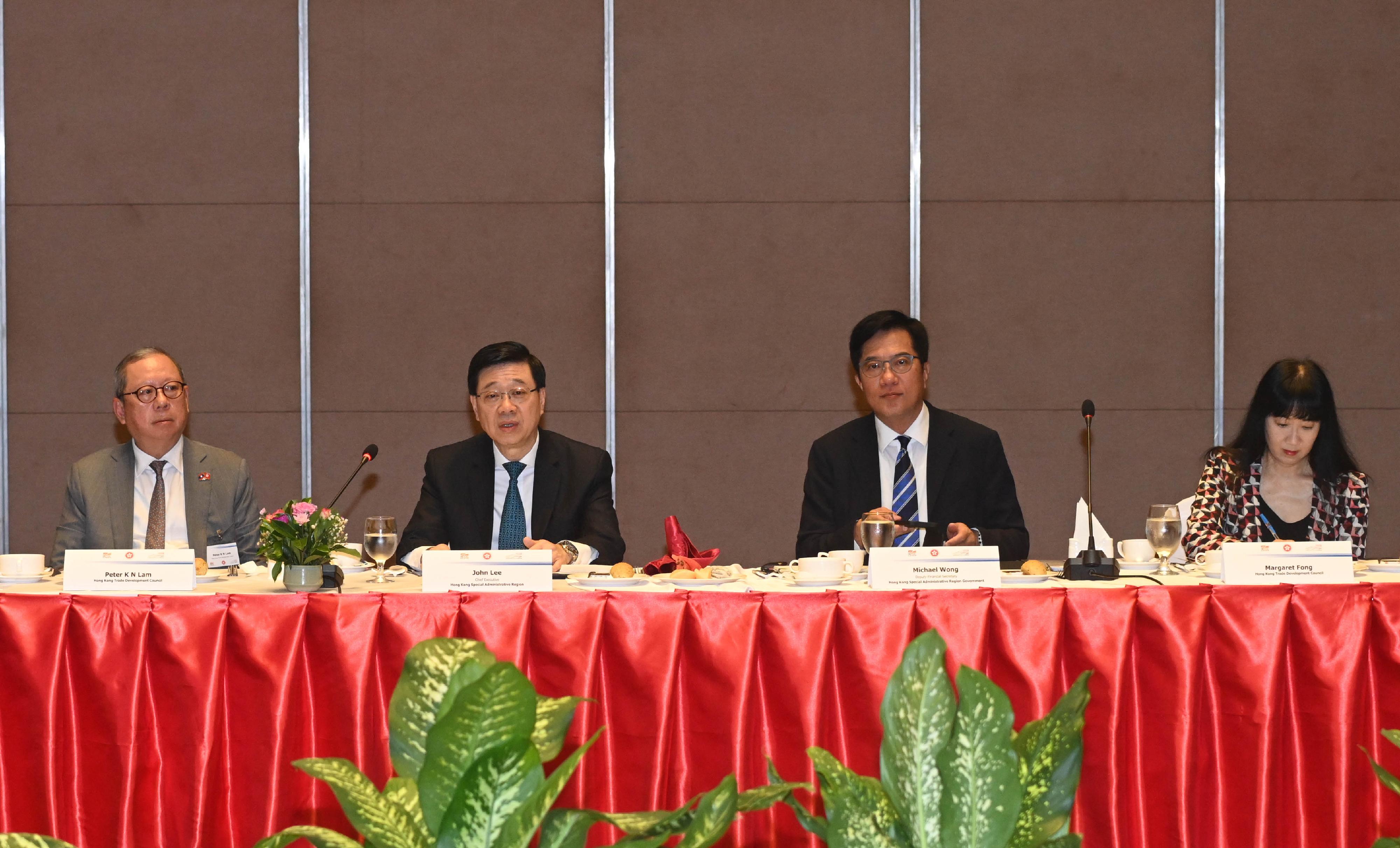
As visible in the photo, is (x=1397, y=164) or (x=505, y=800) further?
(x=1397, y=164)

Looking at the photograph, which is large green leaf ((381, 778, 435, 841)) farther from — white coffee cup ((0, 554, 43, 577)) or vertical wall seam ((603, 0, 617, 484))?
vertical wall seam ((603, 0, 617, 484))

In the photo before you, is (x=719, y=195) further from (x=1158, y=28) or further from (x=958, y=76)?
(x=1158, y=28)

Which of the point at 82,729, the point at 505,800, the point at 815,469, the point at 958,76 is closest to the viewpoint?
the point at 505,800

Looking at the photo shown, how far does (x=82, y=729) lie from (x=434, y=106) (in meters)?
2.78

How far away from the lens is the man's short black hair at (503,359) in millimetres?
3035

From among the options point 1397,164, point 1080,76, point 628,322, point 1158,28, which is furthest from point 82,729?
point 1397,164

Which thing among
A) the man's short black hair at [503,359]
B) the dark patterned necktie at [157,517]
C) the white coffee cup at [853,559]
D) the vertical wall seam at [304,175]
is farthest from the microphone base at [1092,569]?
the vertical wall seam at [304,175]

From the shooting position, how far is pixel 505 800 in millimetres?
551

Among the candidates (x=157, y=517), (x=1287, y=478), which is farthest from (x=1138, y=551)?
(x=157, y=517)

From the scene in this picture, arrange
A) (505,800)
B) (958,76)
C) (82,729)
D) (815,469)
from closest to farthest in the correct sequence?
1. (505,800)
2. (82,729)
3. (815,469)
4. (958,76)

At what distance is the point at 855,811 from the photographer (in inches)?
23.6

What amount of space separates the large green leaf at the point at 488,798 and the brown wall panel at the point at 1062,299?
12.5 ft

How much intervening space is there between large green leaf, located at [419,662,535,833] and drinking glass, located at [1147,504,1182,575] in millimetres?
1954

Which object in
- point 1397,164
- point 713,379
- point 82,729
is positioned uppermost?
point 1397,164
